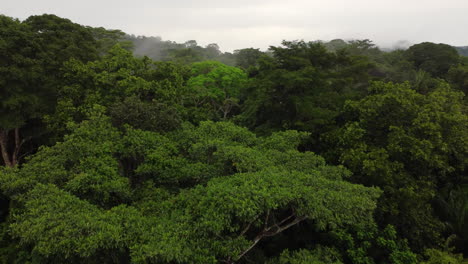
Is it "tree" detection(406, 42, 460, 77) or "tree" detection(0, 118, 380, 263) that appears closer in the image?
"tree" detection(0, 118, 380, 263)

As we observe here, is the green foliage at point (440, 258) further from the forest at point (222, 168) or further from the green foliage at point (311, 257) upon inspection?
the green foliage at point (311, 257)

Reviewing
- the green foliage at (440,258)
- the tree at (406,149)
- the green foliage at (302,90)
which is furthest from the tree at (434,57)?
the green foliage at (440,258)

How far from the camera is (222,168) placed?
10.4 metres

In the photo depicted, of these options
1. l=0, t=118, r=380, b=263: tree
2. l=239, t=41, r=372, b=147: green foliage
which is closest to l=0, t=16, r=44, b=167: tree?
l=0, t=118, r=380, b=263: tree

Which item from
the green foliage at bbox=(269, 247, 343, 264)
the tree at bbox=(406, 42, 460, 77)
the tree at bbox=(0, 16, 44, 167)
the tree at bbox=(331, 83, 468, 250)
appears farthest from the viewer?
the tree at bbox=(406, 42, 460, 77)

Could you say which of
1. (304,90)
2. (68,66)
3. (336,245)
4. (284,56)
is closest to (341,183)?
(336,245)

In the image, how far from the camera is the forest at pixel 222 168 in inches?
286

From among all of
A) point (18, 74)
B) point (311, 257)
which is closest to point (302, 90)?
point (311, 257)

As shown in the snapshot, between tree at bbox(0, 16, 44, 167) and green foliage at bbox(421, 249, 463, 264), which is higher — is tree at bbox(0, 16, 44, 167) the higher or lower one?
the higher one

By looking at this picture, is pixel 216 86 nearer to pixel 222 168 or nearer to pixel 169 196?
pixel 222 168

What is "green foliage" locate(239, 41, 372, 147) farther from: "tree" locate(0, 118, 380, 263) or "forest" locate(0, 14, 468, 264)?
"tree" locate(0, 118, 380, 263)

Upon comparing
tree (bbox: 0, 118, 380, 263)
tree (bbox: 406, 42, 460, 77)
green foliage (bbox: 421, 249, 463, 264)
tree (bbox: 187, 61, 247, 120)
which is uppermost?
tree (bbox: 406, 42, 460, 77)

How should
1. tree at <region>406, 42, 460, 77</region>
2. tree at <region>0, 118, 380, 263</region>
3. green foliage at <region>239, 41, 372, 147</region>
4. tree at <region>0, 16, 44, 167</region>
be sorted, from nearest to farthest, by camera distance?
tree at <region>0, 118, 380, 263</region> < green foliage at <region>239, 41, 372, 147</region> < tree at <region>0, 16, 44, 167</region> < tree at <region>406, 42, 460, 77</region>

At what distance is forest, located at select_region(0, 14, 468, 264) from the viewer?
7.26m
